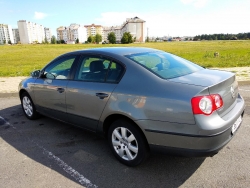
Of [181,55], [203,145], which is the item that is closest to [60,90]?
[203,145]

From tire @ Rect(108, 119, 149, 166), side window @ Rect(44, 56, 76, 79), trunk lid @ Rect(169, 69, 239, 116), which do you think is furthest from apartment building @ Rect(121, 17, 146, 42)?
tire @ Rect(108, 119, 149, 166)

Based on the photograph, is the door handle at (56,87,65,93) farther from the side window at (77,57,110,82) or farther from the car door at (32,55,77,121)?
the side window at (77,57,110,82)

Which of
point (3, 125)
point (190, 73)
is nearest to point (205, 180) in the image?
point (190, 73)

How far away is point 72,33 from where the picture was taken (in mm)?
178875

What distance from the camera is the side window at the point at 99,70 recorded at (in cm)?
290

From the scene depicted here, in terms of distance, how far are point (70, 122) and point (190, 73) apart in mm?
2100

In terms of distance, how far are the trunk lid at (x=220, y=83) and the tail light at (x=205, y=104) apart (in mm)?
61

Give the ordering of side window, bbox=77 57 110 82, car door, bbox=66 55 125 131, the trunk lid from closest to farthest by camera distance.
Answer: the trunk lid, car door, bbox=66 55 125 131, side window, bbox=77 57 110 82

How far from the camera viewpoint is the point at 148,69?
272 centimetres

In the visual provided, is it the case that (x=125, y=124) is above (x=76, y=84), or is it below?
below

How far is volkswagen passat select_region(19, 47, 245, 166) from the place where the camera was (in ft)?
7.43

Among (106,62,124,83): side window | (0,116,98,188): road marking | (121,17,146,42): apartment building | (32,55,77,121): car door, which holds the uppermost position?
(121,17,146,42): apartment building

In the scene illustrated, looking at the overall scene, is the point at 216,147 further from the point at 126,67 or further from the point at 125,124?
the point at 126,67

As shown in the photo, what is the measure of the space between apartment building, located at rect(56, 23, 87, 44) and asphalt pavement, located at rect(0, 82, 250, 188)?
167 metres
